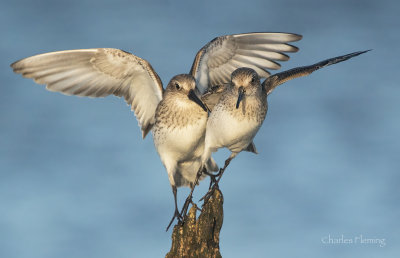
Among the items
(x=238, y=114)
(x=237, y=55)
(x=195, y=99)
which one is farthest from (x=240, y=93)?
(x=237, y=55)

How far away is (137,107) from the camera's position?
12531mm

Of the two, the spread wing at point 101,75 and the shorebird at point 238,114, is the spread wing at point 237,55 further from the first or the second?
the shorebird at point 238,114

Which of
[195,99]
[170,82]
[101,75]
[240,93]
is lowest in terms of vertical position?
[240,93]

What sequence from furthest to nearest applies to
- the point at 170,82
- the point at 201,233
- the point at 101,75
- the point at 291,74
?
the point at 101,75, the point at 291,74, the point at 170,82, the point at 201,233

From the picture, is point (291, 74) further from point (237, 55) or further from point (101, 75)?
point (101, 75)

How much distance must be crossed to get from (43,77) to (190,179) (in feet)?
13.4

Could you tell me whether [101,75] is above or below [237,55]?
below

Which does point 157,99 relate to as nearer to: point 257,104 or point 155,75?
point 155,75

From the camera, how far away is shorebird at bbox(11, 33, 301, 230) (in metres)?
10.9

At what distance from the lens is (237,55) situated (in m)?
12.9

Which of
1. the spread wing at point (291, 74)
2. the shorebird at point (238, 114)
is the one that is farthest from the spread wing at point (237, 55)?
the shorebird at point (238, 114)

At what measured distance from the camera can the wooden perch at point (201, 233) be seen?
10031mm

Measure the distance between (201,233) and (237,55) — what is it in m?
4.80

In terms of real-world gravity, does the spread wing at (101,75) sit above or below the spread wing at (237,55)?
below
